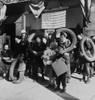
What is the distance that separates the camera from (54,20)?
10.4m

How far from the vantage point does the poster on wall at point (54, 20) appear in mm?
10133

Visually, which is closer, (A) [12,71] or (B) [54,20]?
(A) [12,71]

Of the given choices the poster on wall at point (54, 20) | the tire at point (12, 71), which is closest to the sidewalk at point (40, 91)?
the tire at point (12, 71)

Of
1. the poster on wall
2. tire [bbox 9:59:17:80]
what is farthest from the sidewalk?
the poster on wall

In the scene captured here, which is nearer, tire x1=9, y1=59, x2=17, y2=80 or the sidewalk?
the sidewalk

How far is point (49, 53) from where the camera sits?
725 cm

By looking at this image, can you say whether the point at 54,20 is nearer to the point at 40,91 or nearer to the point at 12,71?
the point at 12,71

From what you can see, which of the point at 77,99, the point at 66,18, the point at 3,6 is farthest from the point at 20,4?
the point at 77,99

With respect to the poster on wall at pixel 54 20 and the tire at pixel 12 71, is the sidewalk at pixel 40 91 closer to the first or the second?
the tire at pixel 12 71

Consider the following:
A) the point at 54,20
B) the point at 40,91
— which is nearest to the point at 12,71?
the point at 40,91

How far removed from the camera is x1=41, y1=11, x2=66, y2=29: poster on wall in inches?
399

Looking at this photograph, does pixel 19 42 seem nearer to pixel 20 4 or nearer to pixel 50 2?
pixel 50 2

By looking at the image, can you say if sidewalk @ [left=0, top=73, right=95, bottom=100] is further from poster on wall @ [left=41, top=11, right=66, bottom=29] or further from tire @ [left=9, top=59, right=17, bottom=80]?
poster on wall @ [left=41, top=11, right=66, bottom=29]

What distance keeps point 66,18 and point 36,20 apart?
87.3 inches
